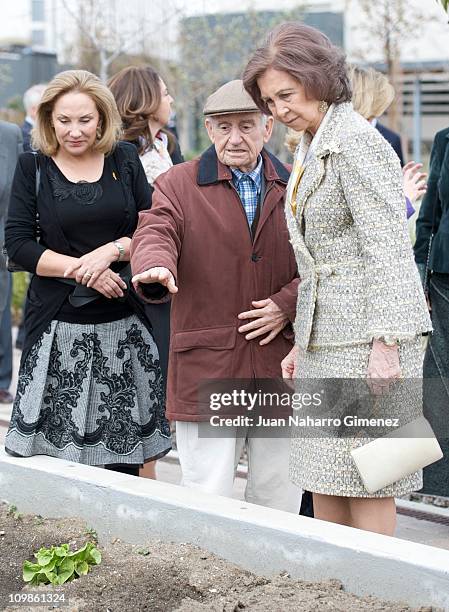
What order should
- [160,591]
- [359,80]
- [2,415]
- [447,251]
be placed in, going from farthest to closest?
[2,415] → [359,80] → [447,251] → [160,591]

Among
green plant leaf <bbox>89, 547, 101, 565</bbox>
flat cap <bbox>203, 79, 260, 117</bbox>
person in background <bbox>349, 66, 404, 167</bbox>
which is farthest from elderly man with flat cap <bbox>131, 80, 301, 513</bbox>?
person in background <bbox>349, 66, 404, 167</bbox>

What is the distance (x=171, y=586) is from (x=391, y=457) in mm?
783

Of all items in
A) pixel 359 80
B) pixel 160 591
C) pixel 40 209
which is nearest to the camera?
pixel 160 591

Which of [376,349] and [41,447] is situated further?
[41,447]

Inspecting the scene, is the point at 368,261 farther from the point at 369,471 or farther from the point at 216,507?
the point at 216,507

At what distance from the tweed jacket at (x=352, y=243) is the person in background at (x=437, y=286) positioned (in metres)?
1.55

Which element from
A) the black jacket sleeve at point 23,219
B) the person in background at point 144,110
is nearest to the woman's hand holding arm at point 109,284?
the black jacket sleeve at point 23,219

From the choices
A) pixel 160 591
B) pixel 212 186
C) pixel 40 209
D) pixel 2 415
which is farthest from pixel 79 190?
pixel 2 415

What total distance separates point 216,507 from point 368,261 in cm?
95

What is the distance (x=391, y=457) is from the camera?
3480 millimetres

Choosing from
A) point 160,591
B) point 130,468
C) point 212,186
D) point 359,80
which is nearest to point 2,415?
point 130,468

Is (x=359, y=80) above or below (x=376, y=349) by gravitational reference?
above

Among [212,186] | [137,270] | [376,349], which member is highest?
[212,186]

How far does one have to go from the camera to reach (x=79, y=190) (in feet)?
14.9
